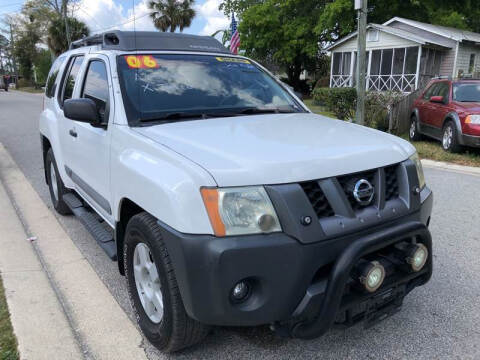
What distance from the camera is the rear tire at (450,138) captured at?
8695mm

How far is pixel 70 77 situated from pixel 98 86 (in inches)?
44.0

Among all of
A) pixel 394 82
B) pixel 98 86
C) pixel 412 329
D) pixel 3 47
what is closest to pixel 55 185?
pixel 98 86

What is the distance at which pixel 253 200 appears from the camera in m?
2.12

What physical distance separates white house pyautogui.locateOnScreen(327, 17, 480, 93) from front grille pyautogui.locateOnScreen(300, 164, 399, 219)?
21956mm

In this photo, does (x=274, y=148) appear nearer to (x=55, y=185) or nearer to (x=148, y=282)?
(x=148, y=282)

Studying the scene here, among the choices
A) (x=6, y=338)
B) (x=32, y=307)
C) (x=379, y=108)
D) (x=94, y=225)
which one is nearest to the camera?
(x=6, y=338)

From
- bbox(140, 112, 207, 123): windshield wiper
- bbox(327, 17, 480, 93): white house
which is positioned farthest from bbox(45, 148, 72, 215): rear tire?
bbox(327, 17, 480, 93): white house

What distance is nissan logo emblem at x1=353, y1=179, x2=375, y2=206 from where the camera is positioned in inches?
91.5

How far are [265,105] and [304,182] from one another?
5.04 ft

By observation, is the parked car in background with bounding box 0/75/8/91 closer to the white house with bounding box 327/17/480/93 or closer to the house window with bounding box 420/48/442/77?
the white house with bounding box 327/17/480/93

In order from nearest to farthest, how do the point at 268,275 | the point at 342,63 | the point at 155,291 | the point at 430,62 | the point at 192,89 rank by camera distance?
the point at 268,275 → the point at 155,291 → the point at 192,89 → the point at 430,62 → the point at 342,63

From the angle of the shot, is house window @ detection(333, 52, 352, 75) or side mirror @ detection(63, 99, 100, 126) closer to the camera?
side mirror @ detection(63, 99, 100, 126)

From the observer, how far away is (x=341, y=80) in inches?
1051

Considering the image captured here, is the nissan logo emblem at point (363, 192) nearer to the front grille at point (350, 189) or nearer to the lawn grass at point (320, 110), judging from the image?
the front grille at point (350, 189)
